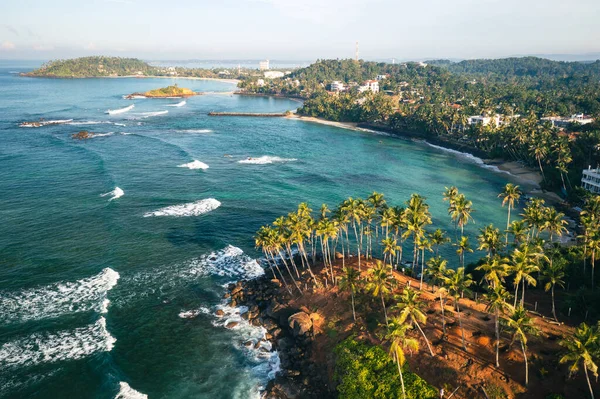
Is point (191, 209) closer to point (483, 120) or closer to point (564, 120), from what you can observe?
point (483, 120)

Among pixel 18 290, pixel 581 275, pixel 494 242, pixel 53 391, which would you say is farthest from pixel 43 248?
pixel 581 275

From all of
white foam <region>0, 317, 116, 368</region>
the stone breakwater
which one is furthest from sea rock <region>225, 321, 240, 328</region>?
white foam <region>0, 317, 116, 368</region>

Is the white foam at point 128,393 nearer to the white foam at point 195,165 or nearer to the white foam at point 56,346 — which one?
the white foam at point 56,346

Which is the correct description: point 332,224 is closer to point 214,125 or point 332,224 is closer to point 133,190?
point 133,190

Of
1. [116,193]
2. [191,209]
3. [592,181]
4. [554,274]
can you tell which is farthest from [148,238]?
[592,181]

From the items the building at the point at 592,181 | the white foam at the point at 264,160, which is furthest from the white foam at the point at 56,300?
the building at the point at 592,181

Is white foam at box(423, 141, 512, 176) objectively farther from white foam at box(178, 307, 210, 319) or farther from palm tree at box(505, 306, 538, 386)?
white foam at box(178, 307, 210, 319)
